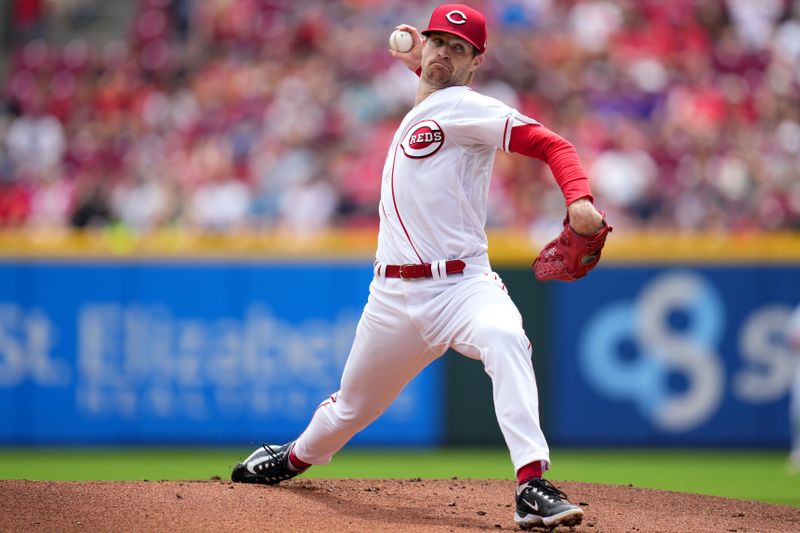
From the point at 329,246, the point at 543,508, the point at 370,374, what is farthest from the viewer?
the point at 329,246

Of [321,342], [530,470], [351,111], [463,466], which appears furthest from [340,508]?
[351,111]

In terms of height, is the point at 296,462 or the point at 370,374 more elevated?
the point at 370,374

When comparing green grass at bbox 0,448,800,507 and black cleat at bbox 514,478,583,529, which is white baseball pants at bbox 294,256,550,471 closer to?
black cleat at bbox 514,478,583,529

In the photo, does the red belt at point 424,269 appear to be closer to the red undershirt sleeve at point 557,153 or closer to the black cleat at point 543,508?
the red undershirt sleeve at point 557,153

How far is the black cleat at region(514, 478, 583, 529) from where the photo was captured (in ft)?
14.9

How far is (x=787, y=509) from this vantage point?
5.86 m

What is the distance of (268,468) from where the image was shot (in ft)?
18.6

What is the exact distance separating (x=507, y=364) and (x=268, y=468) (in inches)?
58.8

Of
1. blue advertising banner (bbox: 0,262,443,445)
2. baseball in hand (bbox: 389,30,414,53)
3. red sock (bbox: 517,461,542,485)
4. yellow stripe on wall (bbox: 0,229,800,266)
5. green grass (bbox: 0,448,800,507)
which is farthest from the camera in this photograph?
yellow stripe on wall (bbox: 0,229,800,266)

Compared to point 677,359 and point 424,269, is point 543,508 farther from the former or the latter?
point 677,359

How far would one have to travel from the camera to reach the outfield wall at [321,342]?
9797 millimetres

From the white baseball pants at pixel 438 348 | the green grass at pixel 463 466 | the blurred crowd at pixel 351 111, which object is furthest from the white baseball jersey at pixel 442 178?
the blurred crowd at pixel 351 111

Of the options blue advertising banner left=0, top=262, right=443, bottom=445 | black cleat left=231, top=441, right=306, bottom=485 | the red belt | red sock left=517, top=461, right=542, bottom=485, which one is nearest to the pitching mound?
black cleat left=231, top=441, right=306, bottom=485

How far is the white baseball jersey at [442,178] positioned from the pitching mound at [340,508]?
42.9 inches
